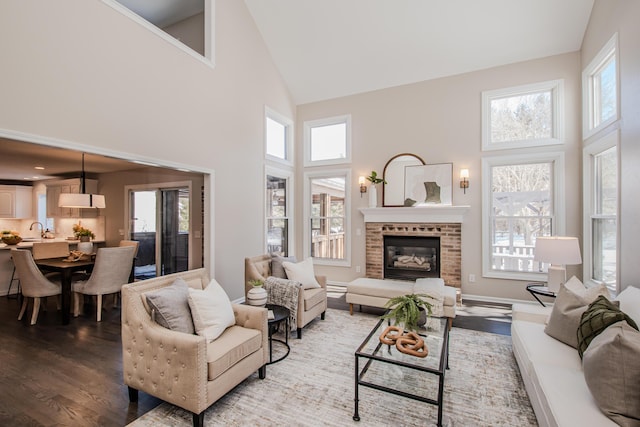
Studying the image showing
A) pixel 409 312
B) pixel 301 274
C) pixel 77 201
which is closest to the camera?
pixel 409 312

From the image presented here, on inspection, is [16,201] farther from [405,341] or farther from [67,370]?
[405,341]

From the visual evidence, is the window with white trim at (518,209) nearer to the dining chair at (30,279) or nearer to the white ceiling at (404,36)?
the white ceiling at (404,36)

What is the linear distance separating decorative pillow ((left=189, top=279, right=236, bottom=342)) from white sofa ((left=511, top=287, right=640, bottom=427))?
218 centimetres

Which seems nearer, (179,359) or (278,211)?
(179,359)

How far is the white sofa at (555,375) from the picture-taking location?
1518 millimetres

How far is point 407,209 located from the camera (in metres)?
5.36

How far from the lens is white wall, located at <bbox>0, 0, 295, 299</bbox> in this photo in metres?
2.49

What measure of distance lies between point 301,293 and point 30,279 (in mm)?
3466

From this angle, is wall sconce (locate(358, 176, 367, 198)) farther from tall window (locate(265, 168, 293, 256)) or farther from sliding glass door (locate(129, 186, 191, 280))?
sliding glass door (locate(129, 186, 191, 280))

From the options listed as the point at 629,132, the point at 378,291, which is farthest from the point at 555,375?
the point at 629,132

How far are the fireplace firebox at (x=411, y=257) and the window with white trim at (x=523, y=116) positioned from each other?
6.25ft

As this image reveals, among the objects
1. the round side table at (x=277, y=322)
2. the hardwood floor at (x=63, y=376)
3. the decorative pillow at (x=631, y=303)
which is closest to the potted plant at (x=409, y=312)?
the round side table at (x=277, y=322)

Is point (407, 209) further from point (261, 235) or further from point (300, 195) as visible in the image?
point (261, 235)

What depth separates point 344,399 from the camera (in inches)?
91.2
